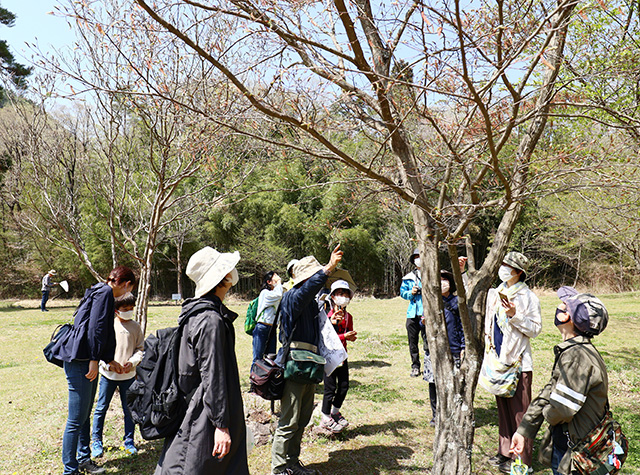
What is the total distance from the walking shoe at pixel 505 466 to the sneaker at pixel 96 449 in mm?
3084

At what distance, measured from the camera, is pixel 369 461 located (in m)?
3.50


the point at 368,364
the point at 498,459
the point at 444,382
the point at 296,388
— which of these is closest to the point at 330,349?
the point at 296,388

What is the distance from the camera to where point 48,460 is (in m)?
3.54

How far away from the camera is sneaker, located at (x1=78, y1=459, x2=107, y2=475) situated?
3293 mm

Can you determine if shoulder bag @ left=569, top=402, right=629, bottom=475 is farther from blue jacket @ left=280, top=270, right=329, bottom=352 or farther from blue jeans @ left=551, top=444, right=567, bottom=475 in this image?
blue jacket @ left=280, top=270, right=329, bottom=352

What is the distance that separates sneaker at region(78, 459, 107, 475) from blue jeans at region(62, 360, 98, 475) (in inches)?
5.7

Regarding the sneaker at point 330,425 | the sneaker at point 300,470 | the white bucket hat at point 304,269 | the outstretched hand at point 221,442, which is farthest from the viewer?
the sneaker at point 330,425

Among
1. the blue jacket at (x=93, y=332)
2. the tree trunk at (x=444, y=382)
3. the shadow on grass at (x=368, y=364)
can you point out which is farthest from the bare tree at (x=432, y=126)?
the shadow on grass at (x=368, y=364)

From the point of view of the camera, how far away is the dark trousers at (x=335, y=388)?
156 inches

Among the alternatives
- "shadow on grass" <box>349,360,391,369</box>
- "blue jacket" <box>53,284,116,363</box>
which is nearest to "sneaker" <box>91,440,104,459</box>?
"blue jacket" <box>53,284,116,363</box>


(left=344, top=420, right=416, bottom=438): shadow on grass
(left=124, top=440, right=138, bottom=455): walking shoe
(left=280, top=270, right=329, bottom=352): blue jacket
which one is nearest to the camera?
(left=280, top=270, right=329, bottom=352): blue jacket

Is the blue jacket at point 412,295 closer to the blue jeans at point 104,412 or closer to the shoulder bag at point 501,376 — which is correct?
the shoulder bag at point 501,376

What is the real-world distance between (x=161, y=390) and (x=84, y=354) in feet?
3.99

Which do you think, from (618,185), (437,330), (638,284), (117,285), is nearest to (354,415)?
(437,330)
